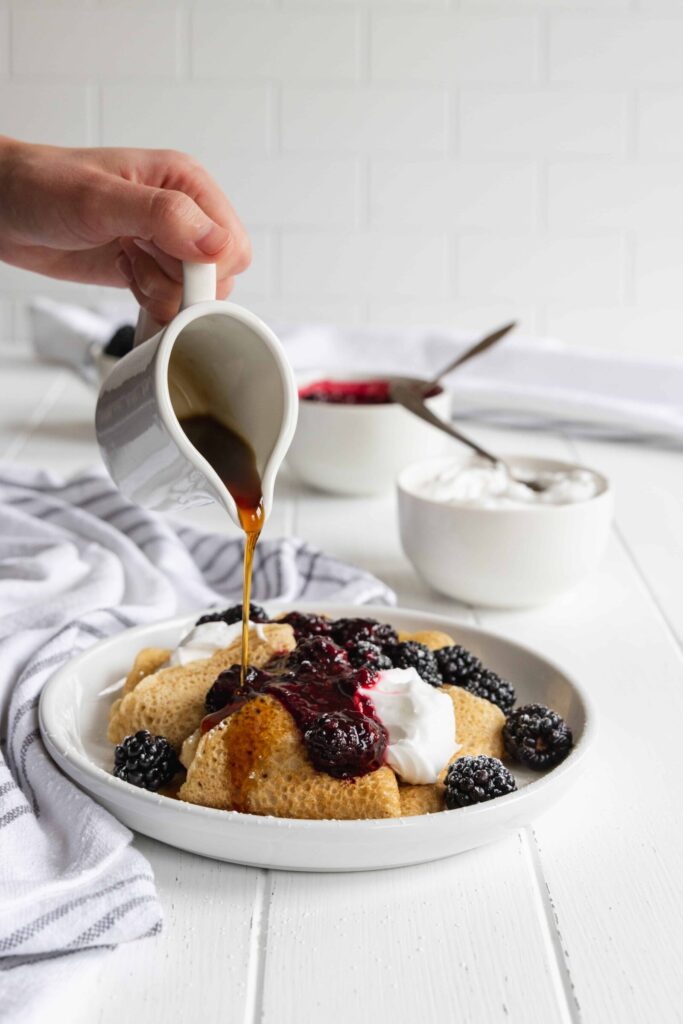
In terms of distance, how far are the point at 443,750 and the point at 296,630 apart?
0.29m

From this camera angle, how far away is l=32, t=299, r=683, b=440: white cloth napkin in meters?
2.55

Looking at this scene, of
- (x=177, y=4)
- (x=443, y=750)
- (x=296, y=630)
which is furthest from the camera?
(x=177, y=4)

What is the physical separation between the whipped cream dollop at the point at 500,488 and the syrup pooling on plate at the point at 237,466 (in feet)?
1.62

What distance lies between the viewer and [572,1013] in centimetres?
87

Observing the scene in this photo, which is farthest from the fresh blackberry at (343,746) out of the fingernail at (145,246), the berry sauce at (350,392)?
the berry sauce at (350,392)

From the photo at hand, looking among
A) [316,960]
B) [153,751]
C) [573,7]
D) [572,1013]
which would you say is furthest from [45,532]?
[573,7]

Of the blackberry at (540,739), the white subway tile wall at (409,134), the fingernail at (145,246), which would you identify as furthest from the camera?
the white subway tile wall at (409,134)

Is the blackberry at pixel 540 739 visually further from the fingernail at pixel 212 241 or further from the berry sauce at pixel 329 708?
the fingernail at pixel 212 241

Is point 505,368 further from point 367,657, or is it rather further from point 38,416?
point 367,657

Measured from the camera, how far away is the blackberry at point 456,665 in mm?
1281

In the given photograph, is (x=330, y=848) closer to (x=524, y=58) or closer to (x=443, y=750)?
(x=443, y=750)

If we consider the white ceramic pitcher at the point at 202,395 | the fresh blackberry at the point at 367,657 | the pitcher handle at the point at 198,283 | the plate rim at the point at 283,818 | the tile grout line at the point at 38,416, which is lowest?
the plate rim at the point at 283,818

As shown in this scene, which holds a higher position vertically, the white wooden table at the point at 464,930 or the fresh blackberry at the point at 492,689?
the fresh blackberry at the point at 492,689

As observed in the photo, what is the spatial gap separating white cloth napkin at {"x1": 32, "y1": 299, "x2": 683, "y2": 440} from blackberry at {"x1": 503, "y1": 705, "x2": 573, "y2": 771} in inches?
49.2
